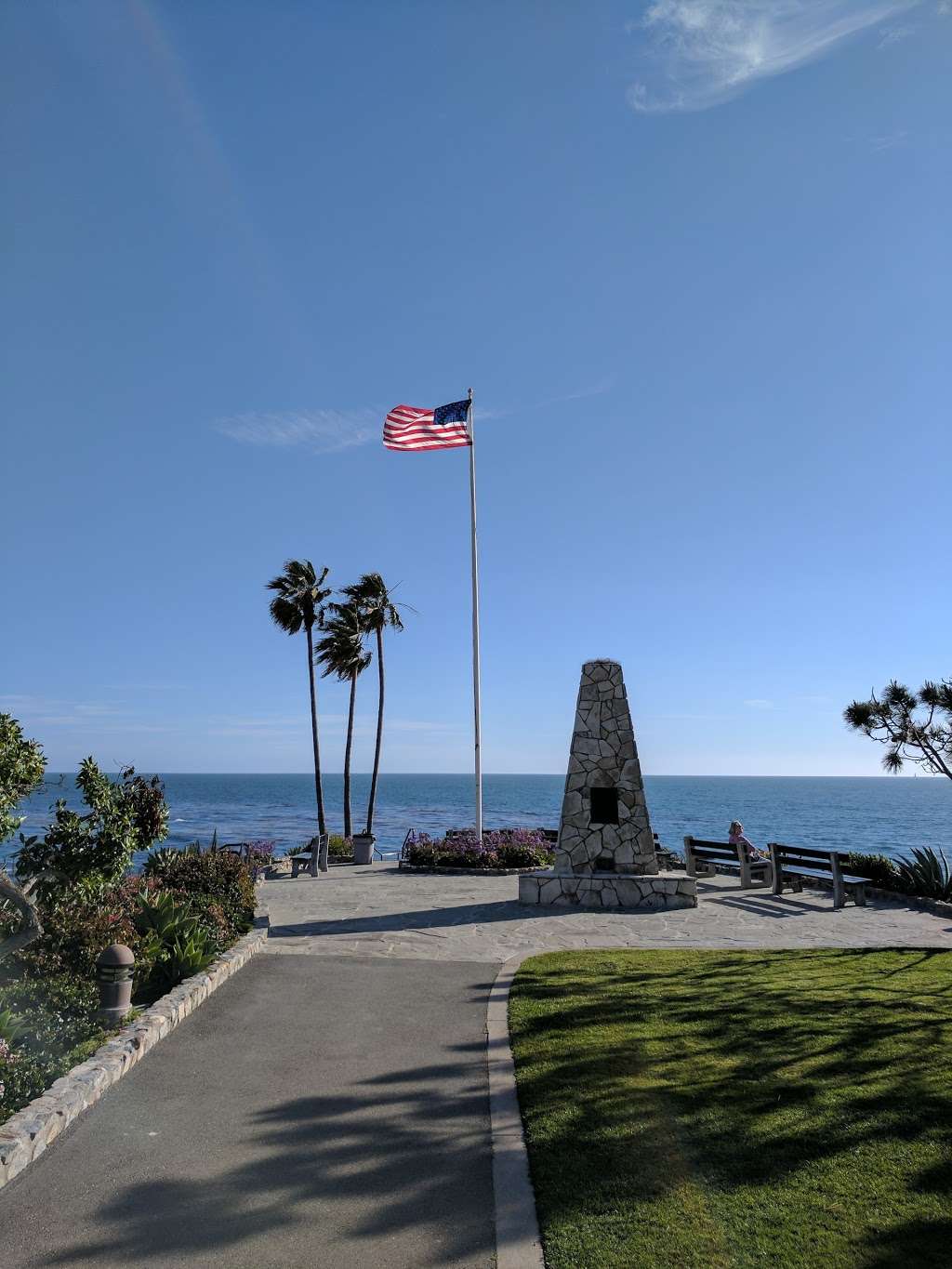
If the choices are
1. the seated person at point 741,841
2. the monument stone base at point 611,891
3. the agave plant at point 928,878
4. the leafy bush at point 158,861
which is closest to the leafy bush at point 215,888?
the leafy bush at point 158,861

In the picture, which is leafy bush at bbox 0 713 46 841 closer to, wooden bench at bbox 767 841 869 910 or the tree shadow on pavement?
the tree shadow on pavement

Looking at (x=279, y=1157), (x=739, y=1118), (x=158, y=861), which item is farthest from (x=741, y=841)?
(x=279, y=1157)

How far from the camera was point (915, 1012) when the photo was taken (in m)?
8.02

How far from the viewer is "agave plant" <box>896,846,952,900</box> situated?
1596cm

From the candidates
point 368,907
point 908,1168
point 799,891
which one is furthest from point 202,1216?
point 799,891

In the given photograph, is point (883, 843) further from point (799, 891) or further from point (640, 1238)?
point (640, 1238)

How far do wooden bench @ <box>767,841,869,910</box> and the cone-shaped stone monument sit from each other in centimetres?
286

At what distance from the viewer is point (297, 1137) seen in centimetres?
557

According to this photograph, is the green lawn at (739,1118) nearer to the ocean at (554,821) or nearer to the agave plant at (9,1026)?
the agave plant at (9,1026)

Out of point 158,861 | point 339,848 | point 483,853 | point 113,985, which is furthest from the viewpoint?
point 339,848

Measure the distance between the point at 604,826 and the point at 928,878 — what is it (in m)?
6.77

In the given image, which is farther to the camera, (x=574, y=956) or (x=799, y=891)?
(x=799, y=891)

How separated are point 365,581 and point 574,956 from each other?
25092 mm

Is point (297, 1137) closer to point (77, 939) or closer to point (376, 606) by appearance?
point (77, 939)
